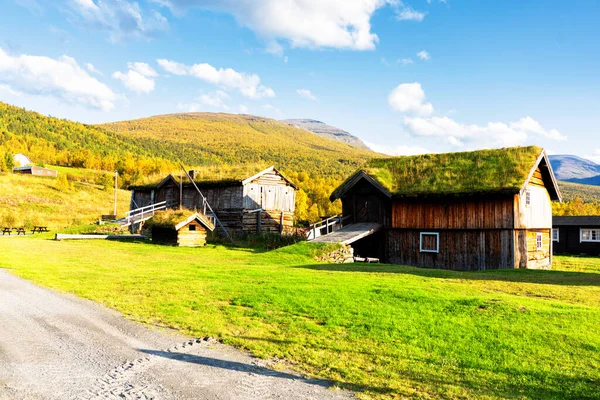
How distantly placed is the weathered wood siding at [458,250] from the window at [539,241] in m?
4.61

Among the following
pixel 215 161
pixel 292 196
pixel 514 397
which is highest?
pixel 215 161

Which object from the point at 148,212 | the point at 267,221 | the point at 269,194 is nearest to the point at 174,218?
the point at 267,221

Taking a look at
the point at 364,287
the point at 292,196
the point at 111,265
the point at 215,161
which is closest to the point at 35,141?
the point at 215,161

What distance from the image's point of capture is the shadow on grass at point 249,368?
7.28 meters

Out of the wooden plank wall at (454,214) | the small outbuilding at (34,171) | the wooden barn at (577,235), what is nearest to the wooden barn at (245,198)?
the wooden plank wall at (454,214)

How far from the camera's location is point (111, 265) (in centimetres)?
2191

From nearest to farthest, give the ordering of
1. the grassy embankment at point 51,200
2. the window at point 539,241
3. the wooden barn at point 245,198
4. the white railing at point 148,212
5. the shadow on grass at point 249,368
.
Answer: the shadow on grass at point 249,368, the window at point 539,241, the wooden barn at point 245,198, the white railing at point 148,212, the grassy embankment at point 51,200

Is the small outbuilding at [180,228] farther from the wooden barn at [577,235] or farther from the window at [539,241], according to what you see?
the wooden barn at [577,235]

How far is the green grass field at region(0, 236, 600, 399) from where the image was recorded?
25.7 feet

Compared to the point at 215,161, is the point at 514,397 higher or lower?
lower

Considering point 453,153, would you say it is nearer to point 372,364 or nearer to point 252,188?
point 252,188

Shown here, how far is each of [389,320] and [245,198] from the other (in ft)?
104

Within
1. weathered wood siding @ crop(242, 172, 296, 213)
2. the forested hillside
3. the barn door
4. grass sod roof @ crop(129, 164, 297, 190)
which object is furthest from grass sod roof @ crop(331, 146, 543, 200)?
the forested hillside

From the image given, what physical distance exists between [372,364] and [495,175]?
2325cm
